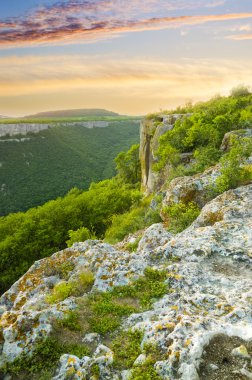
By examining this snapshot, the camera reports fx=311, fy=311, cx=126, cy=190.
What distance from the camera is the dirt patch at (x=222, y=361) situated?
5303 mm

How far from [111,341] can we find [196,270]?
319 centimetres

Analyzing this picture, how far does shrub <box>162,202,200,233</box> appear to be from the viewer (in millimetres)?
13445

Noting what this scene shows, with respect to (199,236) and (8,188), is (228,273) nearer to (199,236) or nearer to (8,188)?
(199,236)

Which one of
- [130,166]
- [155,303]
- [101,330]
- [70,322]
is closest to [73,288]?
[70,322]

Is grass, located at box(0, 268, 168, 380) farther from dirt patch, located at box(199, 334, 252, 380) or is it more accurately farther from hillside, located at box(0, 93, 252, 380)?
dirt patch, located at box(199, 334, 252, 380)

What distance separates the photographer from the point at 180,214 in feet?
46.0

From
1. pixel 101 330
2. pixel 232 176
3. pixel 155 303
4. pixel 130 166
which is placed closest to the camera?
pixel 101 330

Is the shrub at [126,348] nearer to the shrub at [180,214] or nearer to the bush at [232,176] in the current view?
the shrub at [180,214]

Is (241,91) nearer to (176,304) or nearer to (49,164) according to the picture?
(176,304)

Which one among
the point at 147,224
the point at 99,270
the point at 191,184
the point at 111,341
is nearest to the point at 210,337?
the point at 111,341

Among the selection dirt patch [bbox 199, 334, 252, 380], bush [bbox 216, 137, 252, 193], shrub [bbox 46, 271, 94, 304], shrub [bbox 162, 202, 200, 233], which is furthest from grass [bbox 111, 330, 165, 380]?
bush [bbox 216, 137, 252, 193]

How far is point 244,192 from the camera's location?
13.1 metres

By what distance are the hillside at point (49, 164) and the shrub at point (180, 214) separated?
64947 mm

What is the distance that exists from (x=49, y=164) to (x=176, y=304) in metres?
103
